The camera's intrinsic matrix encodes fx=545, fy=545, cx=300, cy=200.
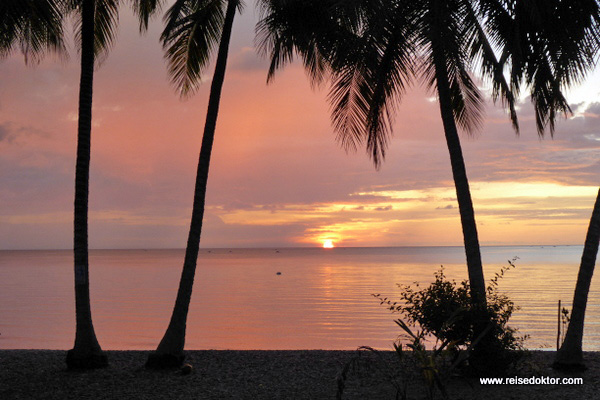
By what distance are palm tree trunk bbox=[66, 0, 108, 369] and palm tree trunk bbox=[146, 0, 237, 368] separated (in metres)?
1.19

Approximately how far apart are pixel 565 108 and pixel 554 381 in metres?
5.29

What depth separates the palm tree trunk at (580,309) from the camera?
32.7ft

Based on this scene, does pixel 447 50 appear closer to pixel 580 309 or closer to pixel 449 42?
pixel 449 42

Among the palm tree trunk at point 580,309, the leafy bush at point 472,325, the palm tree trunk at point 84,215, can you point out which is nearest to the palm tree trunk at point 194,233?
the palm tree trunk at point 84,215

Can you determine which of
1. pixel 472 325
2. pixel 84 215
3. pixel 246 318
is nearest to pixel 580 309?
pixel 472 325

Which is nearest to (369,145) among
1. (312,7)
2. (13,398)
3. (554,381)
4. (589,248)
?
(312,7)

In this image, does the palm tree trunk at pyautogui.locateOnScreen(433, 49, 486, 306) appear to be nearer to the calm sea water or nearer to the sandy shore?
the sandy shore

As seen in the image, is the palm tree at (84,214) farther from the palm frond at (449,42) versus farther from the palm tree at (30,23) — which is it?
the palm frond at (449,42)

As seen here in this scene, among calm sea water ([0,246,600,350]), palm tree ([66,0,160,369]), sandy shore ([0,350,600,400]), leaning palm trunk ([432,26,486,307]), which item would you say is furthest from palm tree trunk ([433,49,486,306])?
calm sea water ([0,246,600,350])

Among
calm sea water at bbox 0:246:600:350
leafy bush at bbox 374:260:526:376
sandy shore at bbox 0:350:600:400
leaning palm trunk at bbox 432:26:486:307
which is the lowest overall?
calm sea water at bbox 0:246:600:350

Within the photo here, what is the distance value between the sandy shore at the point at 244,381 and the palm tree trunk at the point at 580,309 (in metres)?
0.26

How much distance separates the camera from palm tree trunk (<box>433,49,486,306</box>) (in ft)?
32.8

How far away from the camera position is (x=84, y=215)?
1045 centimetres

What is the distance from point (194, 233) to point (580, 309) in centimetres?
745
